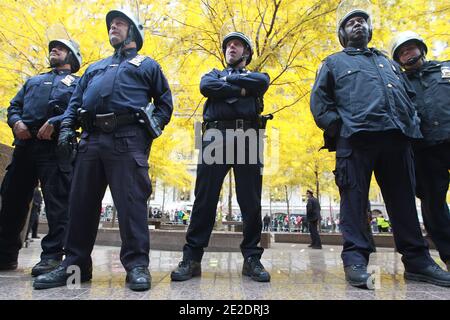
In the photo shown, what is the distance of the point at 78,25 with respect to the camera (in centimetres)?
886

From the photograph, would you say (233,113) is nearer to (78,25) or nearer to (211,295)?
(211,295)

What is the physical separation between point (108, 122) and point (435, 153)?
10.3 ft

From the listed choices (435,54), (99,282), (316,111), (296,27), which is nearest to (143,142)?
(99,282)

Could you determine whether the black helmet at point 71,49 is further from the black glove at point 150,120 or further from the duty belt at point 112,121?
the black glove at point 150,120

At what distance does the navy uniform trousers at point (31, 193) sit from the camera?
3.40 meters

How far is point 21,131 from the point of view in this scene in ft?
11.3

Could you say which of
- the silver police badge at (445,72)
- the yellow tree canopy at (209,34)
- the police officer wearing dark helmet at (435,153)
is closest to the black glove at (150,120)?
the police officer wearing dark helmet at (435,153)

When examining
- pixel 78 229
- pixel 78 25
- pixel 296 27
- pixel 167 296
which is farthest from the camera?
pixel 78 25

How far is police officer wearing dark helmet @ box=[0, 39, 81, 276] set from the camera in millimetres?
3396

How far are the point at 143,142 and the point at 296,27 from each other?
4722 millimetres

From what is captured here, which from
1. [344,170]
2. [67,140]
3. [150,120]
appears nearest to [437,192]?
[344,170]

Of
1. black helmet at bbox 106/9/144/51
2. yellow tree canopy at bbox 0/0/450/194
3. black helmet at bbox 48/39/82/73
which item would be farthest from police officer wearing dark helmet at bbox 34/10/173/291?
yellow tree canopy at bbox 0/0/450/194

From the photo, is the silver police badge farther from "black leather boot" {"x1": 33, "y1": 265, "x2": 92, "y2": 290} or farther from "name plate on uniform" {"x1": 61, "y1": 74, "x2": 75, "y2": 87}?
"black leather boot" {"x1": 33, "y1": 265, "x2": 92, "y2": 290}

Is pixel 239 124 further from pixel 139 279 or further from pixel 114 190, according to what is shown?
pixel 139 279
